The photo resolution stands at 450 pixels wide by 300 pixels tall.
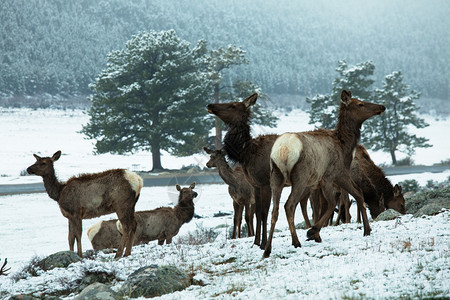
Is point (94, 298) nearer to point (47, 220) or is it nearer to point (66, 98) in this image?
point (47, 220)

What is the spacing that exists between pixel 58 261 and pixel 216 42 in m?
132

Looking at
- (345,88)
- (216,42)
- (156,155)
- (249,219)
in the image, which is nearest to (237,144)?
(249,219)

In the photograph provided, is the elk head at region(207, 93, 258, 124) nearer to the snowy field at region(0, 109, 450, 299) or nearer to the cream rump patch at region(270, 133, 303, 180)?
the snowy field at region(0, 109, 450, 299)

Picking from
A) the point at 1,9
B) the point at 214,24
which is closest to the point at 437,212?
the point at 1,9

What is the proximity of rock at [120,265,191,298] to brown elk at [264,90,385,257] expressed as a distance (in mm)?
1386

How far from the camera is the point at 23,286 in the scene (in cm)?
744

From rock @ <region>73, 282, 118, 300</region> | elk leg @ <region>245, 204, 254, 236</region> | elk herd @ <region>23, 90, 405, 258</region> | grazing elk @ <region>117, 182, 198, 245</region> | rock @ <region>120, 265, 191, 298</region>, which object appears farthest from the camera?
grazing elk @ <region>117, 182, 198, 245</region>

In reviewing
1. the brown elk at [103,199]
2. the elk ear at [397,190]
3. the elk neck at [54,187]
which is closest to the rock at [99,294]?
the brown elk at [103,199]

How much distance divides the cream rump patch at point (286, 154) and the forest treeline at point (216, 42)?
77454 mm

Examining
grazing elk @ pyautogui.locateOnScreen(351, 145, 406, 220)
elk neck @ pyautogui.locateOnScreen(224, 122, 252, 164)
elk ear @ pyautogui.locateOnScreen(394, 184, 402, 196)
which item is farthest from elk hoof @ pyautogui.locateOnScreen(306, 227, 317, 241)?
elk ear @ pyautogui.locateOnScreen(394, 184, 402, 196)

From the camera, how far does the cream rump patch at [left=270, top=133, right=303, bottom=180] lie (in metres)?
7.10

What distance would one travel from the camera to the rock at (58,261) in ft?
28.0

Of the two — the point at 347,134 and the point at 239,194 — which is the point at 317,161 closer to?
the point at 347,134

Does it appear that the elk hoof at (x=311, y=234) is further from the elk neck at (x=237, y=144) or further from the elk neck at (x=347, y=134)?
the elk neck at (x=237, y=144)
